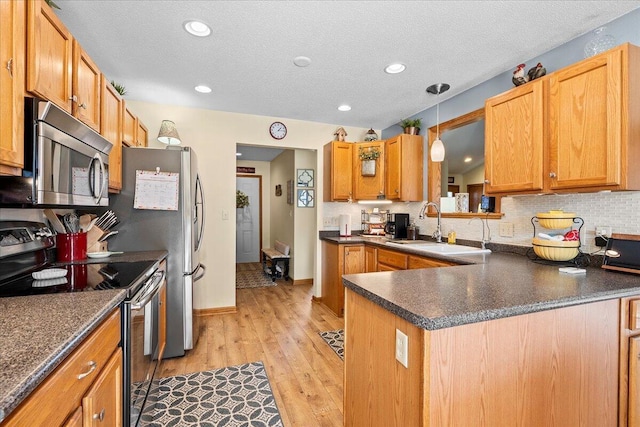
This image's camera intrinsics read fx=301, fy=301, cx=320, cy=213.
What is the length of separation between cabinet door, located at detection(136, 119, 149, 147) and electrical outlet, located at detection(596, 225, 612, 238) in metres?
3.80

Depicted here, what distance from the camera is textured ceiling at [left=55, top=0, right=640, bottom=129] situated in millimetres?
1775

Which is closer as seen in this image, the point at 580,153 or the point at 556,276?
the point at 556,276

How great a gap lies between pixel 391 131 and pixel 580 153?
8.86ft

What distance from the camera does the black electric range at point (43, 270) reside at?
1330 mm

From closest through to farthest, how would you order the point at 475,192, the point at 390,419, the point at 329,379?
the point at 390,419 < the point at 329,379 < the point at 475,192

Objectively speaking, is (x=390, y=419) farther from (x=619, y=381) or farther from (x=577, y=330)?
(x=619, y=381)

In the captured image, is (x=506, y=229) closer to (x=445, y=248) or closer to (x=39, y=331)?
(x=445, y=248)

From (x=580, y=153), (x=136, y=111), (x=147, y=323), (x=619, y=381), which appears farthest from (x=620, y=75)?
(x=136, y=111)

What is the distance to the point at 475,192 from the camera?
2.97 metres

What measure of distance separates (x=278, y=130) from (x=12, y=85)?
2.91m

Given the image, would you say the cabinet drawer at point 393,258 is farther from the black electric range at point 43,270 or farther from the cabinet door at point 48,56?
the cabinet door at point 48,56

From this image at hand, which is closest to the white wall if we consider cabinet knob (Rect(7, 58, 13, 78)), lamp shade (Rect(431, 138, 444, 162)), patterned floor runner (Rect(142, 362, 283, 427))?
patterned floor runner (Rect(142, 362, 283, 427))

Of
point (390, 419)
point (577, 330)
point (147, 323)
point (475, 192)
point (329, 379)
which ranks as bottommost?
point (329, 379)

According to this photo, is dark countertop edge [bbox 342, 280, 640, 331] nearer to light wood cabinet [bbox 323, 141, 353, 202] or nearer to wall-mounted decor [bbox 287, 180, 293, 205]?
light wood cabinet [bbox 323, 141, 353, 202]
